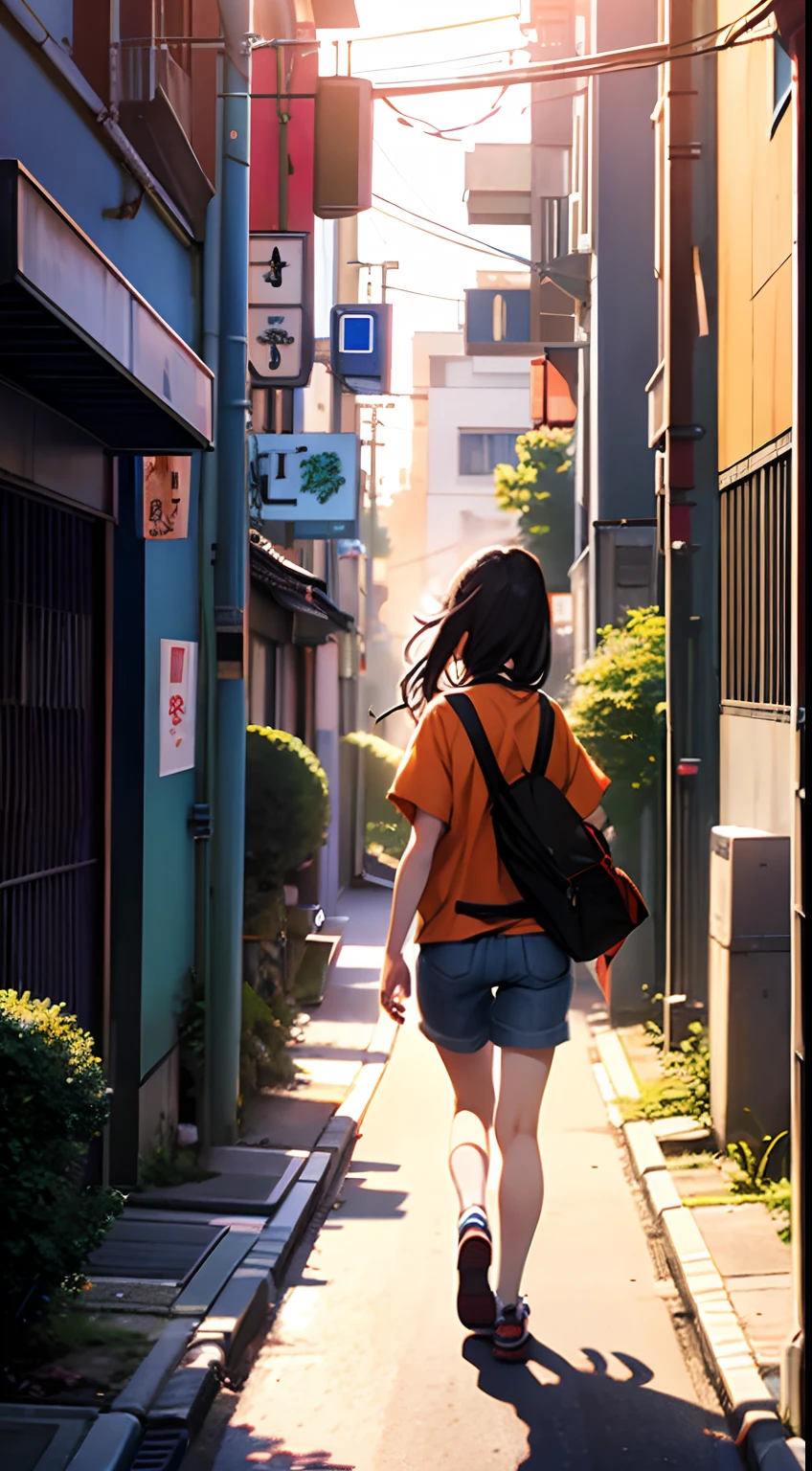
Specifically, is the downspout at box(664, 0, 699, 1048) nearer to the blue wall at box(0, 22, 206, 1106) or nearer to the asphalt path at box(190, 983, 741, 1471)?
the asphalt path at box(190, 983, 741, 1471)

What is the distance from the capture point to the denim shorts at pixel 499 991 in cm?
471

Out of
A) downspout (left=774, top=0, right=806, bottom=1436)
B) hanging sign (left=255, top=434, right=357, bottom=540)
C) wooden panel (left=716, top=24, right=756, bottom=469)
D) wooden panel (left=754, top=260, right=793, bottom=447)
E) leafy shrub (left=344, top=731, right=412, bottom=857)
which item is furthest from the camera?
leafy shrub (left=344, top=731, right=412, bottom=857)

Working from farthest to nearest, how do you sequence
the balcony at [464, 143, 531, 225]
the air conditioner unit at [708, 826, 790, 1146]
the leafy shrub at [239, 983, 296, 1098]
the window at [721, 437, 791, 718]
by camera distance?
1. the balcony at [464, 143, 531, 225]
2. the leafy shrub at [239, 983, 296, 1098]
3. the window at [721, 437, 791, 718]
4. the air conditioner unit at [708, 826, 790, 1146]

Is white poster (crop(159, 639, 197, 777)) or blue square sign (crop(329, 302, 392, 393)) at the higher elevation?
→ blue square sign (crop(329, 302, 392, 393))

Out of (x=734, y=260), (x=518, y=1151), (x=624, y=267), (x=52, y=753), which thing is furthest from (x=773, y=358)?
(x=624, y=267)

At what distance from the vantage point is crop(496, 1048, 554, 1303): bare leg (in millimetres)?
4719

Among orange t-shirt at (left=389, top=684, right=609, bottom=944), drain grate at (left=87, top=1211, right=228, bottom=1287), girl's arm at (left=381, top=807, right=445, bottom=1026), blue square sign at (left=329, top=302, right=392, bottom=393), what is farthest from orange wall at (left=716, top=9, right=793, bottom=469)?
blue square sign at (left=329, top=302, right=392, bottom=393)

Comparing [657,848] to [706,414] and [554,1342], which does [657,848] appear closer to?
[706,414]

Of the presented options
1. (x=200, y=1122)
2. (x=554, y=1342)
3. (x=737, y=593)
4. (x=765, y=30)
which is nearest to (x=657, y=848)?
(x=737, y=593)

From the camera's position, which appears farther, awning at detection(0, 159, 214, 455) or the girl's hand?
the girl's hand

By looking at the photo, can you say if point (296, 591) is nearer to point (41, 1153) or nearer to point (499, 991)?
point (499, 991)

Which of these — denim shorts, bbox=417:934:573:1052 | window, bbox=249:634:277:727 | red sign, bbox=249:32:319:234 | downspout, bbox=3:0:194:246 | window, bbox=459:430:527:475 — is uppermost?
window, bbox=459:430:527:475

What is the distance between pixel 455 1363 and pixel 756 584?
508 cm

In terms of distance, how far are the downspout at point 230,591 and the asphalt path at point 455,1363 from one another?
1.17m
